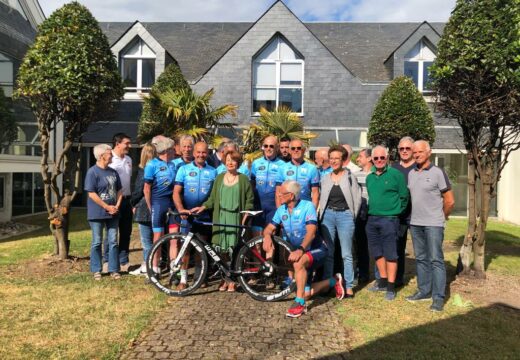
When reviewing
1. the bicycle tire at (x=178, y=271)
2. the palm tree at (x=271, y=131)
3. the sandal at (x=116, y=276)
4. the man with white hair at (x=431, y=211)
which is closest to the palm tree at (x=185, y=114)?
the palm tree at (x=271, y=131)

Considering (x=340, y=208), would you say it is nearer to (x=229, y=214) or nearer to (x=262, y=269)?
(x=262, y=269)

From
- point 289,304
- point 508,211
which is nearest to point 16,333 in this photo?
point 289,304

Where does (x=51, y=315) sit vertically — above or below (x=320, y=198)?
below

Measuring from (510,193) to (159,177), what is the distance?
14.0 m

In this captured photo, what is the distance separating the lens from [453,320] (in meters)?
4.79

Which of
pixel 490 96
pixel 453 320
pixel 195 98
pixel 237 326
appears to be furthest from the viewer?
pixel 195 98

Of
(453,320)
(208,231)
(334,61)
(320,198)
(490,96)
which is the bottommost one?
(453,320)

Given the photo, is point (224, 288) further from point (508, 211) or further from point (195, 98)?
point (508, 211)

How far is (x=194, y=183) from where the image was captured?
5531mm

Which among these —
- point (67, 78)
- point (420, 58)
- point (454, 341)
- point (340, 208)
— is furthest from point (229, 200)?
point (420, 58)

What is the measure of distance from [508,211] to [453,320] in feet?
40.6

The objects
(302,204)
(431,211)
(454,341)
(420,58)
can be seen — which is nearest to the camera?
(454,341)

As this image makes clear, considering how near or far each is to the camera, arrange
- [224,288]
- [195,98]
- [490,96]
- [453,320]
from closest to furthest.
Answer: [453,320]
[224,288]
[490,96]
[195,98]

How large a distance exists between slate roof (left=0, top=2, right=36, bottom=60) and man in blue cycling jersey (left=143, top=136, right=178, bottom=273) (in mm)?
8170
